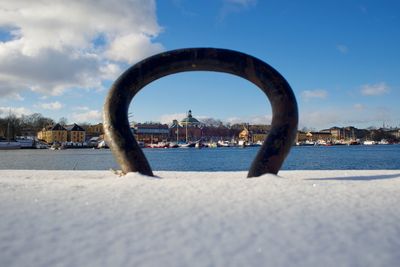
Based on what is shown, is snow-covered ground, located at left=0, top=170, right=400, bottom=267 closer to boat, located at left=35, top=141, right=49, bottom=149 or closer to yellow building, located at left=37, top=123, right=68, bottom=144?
boat, located at left=35, top=141, right=49, bottom=149

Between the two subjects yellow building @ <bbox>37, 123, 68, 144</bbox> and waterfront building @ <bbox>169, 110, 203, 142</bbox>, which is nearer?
yellow building @ <bbox>37, 123, 68, 144</bbox>

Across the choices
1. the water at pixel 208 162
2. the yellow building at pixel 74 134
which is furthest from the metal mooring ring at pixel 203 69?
the yellow building at pixel 74 134

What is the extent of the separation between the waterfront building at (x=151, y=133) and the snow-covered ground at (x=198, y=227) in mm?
151272

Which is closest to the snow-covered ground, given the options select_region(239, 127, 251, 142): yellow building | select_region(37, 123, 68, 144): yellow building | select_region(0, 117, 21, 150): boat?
select_region(0, 117, 21, 150): boat

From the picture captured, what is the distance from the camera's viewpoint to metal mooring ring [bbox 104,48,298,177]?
33.1 feet

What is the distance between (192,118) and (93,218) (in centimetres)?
18951

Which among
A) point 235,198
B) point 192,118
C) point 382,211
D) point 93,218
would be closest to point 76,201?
point 93,218

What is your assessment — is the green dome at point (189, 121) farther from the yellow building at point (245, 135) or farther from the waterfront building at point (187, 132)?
the yellow building at point (245, 135)

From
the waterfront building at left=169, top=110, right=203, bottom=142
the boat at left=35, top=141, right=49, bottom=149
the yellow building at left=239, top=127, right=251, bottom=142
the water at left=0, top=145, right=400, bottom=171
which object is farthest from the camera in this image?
the waterfront building at left=169, top=110, right=203, bottom=142

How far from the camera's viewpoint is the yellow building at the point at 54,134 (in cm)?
13473

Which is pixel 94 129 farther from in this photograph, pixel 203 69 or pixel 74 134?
pixel 203 69

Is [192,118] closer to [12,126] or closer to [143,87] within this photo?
[12,126]

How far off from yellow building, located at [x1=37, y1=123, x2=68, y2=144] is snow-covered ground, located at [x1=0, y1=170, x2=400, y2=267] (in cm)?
13577

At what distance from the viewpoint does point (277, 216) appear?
5.58 metres
